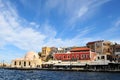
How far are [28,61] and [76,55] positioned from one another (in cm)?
4318

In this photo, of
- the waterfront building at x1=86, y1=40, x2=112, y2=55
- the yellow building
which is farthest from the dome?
the waterfront building at x1=86, y1=40, x2=112, y2=55

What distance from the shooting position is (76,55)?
421ft

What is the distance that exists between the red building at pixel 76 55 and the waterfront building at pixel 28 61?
22630mm

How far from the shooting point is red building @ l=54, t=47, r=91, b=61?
12419cm

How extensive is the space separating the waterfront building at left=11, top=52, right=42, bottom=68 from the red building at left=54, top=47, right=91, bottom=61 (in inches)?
891

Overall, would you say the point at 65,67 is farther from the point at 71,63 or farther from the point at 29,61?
the point at 29,61

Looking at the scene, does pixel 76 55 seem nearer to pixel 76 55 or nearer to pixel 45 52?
pixel 76 55

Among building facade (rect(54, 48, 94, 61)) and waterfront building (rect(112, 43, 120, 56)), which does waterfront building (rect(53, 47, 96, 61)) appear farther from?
waterfront building (rect(112, 43, 120, 56))

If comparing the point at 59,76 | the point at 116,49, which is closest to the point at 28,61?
the point at 116,49

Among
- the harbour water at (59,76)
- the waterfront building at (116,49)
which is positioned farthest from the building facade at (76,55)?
the harbour water at (59,76)

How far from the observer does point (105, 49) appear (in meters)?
130

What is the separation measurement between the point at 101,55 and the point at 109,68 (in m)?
13.2

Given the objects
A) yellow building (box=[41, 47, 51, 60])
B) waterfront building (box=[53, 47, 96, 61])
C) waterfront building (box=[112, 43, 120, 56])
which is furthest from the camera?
yellow building (box=[41, 47, 51, 60])

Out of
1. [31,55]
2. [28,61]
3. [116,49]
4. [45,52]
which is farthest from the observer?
[45,52]
